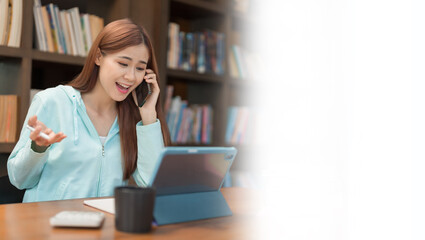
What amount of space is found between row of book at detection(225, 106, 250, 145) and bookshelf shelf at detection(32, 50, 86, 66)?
1174 mm

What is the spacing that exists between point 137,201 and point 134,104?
825 millimetres

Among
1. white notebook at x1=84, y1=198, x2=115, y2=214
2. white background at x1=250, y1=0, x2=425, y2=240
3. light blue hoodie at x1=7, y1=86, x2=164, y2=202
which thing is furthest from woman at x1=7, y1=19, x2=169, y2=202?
white background at x1=250, y1=0, x2=425, y2=240

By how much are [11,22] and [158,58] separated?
0.80 metres

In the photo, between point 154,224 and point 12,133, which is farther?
point 12,133

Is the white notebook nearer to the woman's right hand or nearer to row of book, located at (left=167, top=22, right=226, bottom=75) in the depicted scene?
the woman's right hand

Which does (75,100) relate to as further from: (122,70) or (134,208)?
(134,208)

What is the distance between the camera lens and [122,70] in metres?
1.38

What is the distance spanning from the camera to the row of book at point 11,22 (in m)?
1.74

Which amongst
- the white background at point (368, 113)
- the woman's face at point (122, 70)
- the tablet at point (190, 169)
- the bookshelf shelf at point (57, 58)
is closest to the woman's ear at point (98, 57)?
the woman's face at point (122, 70)

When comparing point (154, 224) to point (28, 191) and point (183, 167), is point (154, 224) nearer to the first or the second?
point (183, 167)

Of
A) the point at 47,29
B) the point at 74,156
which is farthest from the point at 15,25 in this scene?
the point at 74,156

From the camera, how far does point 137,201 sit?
2.37 ft

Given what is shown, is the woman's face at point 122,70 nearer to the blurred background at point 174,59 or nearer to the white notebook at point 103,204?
the blurred background at point 174,59

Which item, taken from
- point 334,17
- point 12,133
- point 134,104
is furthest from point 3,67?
point 334,17
